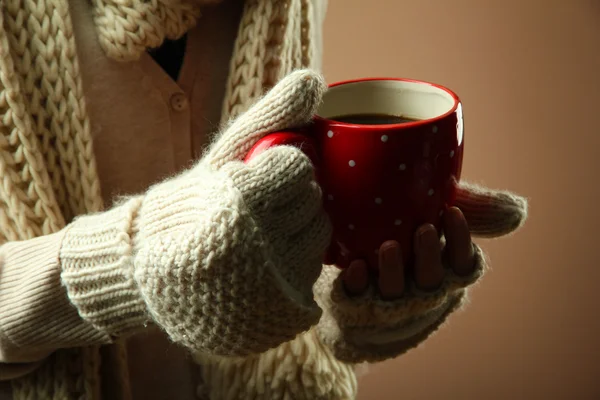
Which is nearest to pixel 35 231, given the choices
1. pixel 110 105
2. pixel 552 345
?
pixel 110 105

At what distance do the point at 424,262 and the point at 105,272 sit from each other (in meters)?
0.26

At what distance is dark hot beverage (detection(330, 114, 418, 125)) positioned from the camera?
0.53 m

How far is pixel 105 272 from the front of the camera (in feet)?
1.61

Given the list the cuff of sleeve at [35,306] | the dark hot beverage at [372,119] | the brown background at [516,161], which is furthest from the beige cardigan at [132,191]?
the brown background at [516,161]

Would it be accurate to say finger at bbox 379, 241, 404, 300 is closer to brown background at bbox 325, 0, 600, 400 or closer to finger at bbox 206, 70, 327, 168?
finger at bbox 206, 70, 327, 168

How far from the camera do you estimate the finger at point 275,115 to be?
458 mm

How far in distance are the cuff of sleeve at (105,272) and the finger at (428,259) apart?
0.22m

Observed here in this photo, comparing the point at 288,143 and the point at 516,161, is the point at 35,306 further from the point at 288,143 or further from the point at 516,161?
the point at 516,161

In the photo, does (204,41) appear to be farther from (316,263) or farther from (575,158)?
(575,158)

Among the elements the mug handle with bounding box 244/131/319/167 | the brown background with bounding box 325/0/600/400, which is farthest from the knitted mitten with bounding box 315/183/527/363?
the brown background with bounding box 325/0/600/400

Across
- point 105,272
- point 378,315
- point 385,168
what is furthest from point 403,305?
point 105,272

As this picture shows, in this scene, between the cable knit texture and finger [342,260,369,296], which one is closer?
finger [342,260,369,296]

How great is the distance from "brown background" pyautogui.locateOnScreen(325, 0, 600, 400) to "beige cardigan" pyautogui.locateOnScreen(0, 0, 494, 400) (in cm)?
46

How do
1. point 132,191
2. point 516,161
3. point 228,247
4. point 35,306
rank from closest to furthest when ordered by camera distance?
point 228,247 → point 35,306 → point 132,191 → point 516,161
